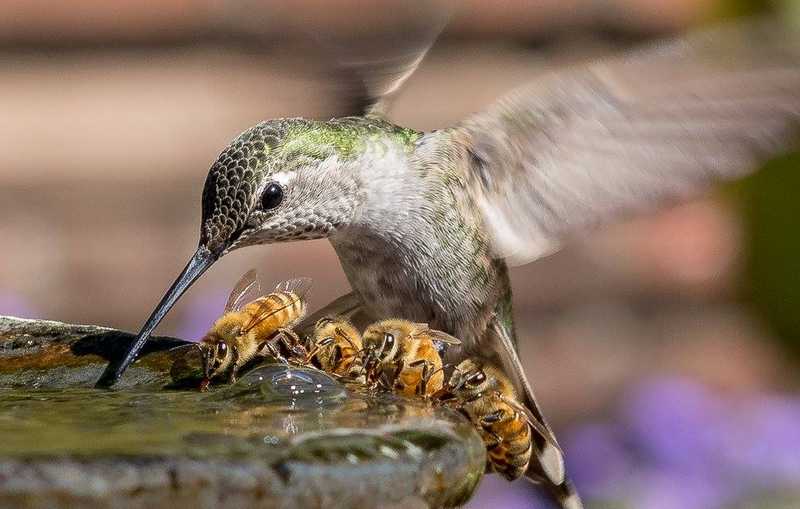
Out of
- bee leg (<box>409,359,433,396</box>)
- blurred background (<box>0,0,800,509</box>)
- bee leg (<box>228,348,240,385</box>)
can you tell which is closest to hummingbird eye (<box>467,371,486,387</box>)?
bee leg (<box>409,359,433,396</box>)

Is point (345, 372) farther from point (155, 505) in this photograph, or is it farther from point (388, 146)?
point (155, 505)

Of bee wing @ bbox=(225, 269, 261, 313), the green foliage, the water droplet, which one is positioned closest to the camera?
the water droplet

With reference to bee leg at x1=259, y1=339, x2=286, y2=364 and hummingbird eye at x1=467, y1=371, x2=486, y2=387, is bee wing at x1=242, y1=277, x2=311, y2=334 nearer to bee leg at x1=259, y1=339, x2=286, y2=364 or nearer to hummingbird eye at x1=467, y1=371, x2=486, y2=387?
bee leg at x1=259, y1=339, x2=286, y2=364

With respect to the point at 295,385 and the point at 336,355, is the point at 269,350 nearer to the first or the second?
the point at 336,355

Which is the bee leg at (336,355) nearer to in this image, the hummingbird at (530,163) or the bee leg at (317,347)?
the bee leg at (317,347)

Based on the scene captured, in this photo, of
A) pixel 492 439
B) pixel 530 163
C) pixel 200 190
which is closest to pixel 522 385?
pixel 530 163
